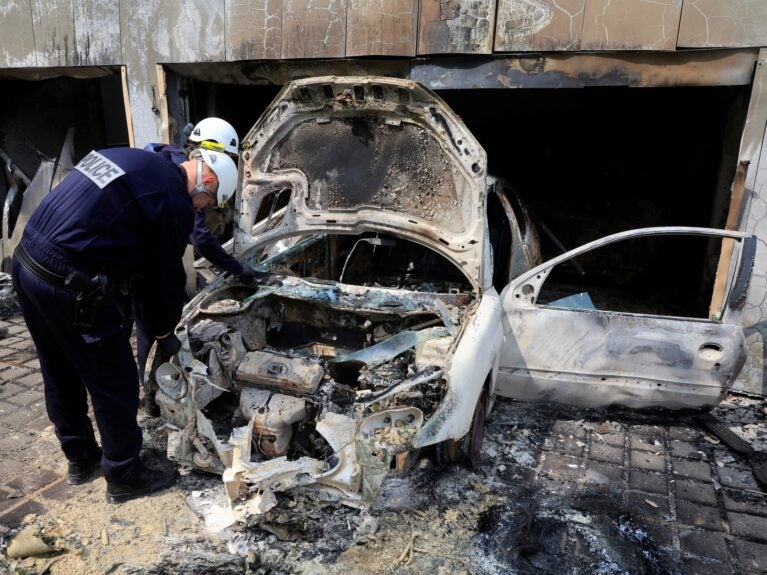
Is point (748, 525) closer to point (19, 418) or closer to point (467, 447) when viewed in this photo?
point (467, 447)

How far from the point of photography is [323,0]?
17.9 ft

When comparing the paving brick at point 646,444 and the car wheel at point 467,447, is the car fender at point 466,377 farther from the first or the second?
the paving brick at point 646,444

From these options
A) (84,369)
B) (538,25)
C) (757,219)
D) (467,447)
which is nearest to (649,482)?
(467,447)

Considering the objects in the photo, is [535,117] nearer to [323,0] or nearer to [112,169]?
[323,0]

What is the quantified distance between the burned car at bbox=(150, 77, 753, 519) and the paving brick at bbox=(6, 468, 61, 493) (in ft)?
3.23

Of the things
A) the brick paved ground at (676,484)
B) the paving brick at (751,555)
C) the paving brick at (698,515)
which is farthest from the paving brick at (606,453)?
the paving brick at (751,555)

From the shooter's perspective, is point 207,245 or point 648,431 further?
point 648,431

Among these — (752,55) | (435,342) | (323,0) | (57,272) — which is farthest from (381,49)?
(57,272)

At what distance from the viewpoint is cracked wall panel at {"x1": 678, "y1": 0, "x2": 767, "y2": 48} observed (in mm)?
4316

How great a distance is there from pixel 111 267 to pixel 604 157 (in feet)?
22.7

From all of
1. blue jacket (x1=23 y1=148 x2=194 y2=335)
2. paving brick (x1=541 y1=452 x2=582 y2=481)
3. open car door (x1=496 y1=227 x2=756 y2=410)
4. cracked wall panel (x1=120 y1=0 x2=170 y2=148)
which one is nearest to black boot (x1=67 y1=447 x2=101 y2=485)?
blue jacket (x1=23 y1=148 x2=194 y2=335)

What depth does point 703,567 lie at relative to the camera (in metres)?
2.78

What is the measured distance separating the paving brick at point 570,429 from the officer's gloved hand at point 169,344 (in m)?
2.62

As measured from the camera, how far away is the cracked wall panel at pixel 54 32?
6523 millimetres
